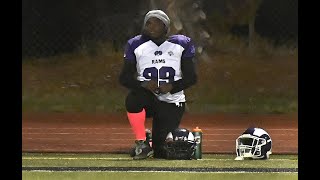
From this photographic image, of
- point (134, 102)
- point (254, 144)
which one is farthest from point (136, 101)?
point (254, 144)

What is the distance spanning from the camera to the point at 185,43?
5.30m

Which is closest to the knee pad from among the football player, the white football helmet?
the football player

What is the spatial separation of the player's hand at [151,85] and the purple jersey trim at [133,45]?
0.21 m

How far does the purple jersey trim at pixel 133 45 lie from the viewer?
5.30 m

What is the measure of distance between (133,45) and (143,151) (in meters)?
0.82

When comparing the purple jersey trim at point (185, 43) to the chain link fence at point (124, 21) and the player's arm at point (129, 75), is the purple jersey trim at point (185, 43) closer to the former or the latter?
the chain link fence at point (124, 21)

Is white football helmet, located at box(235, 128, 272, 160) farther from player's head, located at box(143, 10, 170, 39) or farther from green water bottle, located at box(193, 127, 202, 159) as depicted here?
player's head, located at box(143, 10, 170, 39)

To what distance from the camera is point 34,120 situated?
5926 millimetres

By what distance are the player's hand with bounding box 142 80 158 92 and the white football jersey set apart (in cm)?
2

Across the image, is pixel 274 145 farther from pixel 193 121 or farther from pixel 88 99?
pixel 88 99

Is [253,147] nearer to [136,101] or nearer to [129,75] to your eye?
[136,101]

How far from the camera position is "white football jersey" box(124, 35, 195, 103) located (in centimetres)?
524
